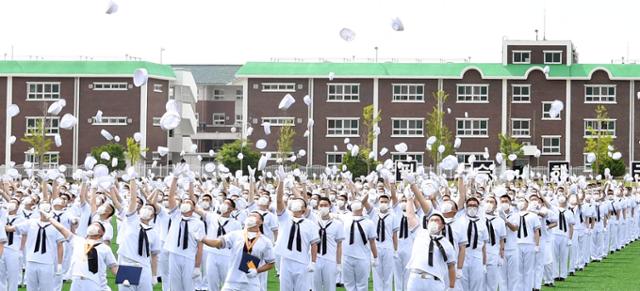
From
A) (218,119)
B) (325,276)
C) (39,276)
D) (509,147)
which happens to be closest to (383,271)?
(325,276)

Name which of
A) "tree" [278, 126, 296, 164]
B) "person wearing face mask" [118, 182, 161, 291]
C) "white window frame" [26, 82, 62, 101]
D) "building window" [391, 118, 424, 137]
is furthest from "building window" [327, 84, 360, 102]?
"person wearing face mask" [118, 182, 161, 291]

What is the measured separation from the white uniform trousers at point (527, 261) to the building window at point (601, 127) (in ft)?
204

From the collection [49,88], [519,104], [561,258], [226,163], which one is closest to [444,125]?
[519,104]

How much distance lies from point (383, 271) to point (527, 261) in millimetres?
2932

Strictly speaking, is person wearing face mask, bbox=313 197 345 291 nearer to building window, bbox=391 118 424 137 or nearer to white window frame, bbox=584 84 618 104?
building window, bbox=391 118 424 137

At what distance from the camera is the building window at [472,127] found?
85.4m

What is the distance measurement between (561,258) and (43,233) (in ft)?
40.3

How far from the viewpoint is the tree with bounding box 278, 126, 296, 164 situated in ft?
262

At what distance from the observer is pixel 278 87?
3386 inches

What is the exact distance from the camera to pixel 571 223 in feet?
88.0

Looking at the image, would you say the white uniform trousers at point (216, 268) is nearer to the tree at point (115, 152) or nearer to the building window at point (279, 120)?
the tree at point (115, 152)

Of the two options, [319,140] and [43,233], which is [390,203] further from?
[319,140]

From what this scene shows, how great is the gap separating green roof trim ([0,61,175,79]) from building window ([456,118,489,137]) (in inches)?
804

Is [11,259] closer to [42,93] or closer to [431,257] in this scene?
[431,257]
